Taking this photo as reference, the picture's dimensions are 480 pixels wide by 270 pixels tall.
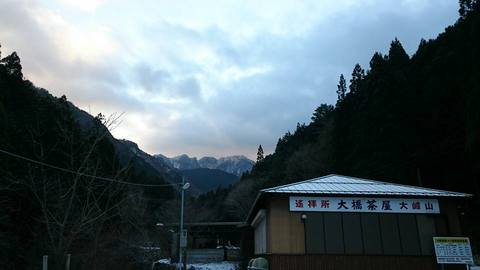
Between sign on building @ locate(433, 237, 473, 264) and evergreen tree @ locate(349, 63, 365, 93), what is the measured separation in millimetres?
25570

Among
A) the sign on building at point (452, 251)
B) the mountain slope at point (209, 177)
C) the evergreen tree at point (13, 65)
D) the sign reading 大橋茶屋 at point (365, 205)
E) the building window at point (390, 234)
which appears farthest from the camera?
the mountain slope at point (209, 177)

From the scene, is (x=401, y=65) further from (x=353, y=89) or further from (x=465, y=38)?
(x=465, y=38)

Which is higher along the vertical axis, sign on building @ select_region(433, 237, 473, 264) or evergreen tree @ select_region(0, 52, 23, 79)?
evergreen tree @ select_region(0, 52, 23, 79)

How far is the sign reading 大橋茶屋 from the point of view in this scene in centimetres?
1673

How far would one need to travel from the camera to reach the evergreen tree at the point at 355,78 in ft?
130

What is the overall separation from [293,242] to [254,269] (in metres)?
1.89

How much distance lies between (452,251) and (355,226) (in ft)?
11.4

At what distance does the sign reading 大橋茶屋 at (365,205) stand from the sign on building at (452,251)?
2.37 metres

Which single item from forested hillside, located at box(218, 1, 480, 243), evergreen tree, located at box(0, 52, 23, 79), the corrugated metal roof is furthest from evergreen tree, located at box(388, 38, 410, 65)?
evergreen tree, located at box(0, 52, 23, 79)

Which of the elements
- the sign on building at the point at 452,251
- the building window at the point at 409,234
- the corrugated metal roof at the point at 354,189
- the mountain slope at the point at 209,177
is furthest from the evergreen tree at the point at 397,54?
the mountain slope at the point at 209,177

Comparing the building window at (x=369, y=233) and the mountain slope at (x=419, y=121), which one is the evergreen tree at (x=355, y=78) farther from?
the building window at (x=369, y=233)

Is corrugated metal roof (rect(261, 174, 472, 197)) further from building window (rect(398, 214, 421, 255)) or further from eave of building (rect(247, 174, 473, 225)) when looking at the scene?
building window (rect(398, 214, 421, 255))

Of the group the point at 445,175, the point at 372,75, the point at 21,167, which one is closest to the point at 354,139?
the point at 372,75

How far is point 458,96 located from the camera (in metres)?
27.0
